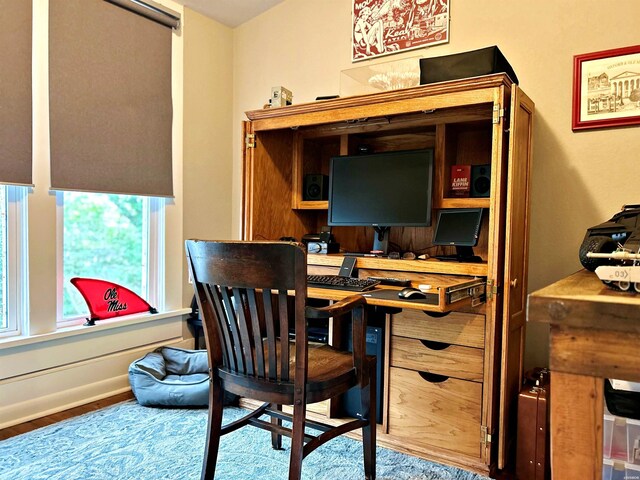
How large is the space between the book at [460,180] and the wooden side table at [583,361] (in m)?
1.58

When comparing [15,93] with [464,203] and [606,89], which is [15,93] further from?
[606,89]

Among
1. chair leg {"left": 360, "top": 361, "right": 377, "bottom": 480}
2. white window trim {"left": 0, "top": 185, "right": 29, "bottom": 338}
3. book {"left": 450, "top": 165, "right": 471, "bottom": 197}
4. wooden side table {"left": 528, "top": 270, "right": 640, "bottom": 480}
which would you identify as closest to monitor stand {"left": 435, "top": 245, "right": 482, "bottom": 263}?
book {"left": 450, "top": 165, "right": 471, "bottom": 197}

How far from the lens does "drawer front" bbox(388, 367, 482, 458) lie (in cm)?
196

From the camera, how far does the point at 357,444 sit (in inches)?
86.2

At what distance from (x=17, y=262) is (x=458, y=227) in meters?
2.27

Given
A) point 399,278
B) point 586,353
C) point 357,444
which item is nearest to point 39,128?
point 399,278

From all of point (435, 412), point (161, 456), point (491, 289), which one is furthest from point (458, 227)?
point (161, 456)

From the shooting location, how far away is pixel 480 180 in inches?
91.1

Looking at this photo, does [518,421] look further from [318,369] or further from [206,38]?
[206,38]

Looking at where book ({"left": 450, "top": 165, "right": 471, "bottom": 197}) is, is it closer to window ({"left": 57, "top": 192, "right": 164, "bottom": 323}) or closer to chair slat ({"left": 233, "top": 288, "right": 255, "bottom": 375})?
chair slat ({"left": 233, "top": 288, "right": 255, "bottom": 375})

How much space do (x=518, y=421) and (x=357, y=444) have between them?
741mm

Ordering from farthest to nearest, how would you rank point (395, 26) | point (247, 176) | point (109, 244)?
1. point (109, 244)
2. point (395, 26)
3. point (247, 176)

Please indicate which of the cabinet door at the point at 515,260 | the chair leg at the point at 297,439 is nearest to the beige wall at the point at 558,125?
the cabinet door at the point at 515,260

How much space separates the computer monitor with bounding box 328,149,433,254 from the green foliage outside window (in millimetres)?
1324
